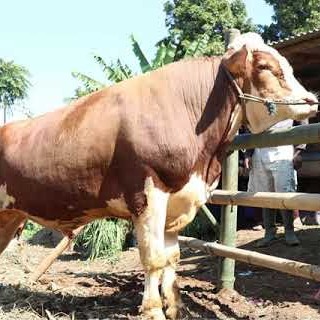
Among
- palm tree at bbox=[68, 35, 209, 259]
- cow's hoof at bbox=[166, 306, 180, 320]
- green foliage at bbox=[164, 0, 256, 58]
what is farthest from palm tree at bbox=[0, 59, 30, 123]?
cow's hoof at bbox=[166, 306, 180, 320]

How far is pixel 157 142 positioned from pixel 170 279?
1.17m

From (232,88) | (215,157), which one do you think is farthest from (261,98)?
(215,157)

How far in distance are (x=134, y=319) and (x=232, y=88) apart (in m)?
1.72

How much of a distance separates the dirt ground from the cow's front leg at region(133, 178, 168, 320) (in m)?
0.27

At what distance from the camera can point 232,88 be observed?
3.94m

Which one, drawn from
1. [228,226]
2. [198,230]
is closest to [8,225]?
[228,226]

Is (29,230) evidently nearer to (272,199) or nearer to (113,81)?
(113,81)

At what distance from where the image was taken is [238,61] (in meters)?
3.87

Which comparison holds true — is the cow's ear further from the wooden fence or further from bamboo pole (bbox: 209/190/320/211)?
bamboo pole (bbox: 209/190/320/211)

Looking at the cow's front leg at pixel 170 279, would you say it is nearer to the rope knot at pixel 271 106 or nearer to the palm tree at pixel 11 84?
the rope knot at pixel 271 106

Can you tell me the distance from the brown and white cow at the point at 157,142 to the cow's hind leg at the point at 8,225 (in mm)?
756

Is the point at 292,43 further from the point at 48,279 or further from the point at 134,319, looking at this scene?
the point at 134,319

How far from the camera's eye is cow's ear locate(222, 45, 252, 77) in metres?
3.87

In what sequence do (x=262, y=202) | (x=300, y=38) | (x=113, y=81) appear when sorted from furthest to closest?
(x=113, y=81) → (x=300, y=38) → (x=262, y=202)
